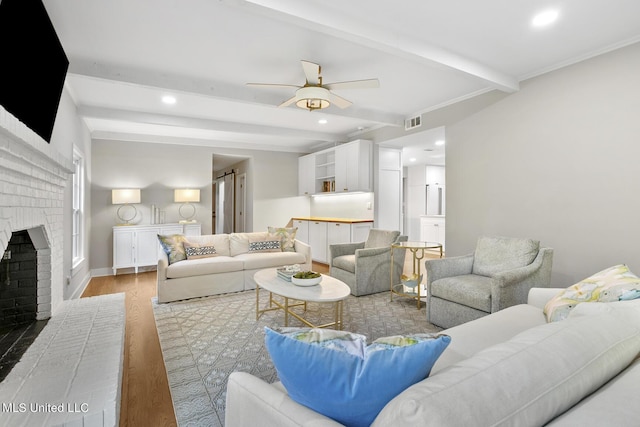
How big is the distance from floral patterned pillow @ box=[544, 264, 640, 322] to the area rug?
53.0 inches

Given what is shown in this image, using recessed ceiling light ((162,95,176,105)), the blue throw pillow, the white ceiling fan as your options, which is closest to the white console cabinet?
recessed ceiling light ((162,95,176,105))

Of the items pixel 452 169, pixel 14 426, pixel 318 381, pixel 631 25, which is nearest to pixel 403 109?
pixel 452 169

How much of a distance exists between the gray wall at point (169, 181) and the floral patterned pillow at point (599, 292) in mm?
6026

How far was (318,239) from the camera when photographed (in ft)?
22.0

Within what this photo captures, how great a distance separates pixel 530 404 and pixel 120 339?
237 cm

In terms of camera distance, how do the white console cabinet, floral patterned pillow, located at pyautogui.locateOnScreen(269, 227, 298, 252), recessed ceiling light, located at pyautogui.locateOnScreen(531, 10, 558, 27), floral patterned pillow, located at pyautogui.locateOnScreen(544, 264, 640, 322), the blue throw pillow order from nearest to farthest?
the blue throw pillow
floral patterned pillow, located at pyautogui.locateOnScreen(544, 264, 640, 322)
recessed ceiling light, located at pyautogui.locateOnScreen(531, 10, 558, 27)
floral patterned pillow, located at pyautogui.locateOnScreen(269, 227, 298, 252)
the white console cabinet

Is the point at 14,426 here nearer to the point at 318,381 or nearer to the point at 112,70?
the point at 318,381

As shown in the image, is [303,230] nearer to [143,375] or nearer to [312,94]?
[312,94]

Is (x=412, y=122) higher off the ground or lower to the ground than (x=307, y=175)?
higher

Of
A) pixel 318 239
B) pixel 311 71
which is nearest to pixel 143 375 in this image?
pixel 311 71

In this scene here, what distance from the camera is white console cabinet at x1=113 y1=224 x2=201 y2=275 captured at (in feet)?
18.1

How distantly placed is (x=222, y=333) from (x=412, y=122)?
13.3 feet

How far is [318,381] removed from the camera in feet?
2.88

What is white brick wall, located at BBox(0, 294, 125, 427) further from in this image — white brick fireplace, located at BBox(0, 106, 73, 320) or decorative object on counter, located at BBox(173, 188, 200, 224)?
decorative object on counter, located at BBox(173, 188, 200, 224)
